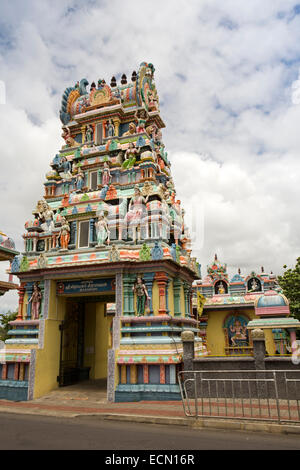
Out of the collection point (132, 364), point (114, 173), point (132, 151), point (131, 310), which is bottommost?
point (132, 364)

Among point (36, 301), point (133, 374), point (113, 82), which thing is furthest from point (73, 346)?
point (113, 82)

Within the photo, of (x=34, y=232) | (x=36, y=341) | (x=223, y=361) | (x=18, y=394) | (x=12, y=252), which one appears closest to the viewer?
(x=223, y=361)

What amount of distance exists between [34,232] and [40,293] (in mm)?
3405

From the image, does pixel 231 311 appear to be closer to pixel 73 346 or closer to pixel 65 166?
pixel 73 346

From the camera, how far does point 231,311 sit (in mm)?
27078

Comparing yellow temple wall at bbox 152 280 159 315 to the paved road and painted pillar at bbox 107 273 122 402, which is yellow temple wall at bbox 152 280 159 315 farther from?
the paved road

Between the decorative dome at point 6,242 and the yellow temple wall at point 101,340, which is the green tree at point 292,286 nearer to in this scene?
the yellow temple wall at point 101,340

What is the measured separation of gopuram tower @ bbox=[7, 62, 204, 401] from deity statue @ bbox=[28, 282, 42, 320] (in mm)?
55

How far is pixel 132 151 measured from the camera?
18906mm

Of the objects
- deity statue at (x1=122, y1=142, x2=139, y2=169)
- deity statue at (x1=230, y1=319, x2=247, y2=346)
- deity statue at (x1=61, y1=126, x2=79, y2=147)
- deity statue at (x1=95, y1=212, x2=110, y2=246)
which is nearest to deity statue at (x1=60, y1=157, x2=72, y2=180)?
deity statue at (x1=61, y1=126, x2=79, y2=147)
